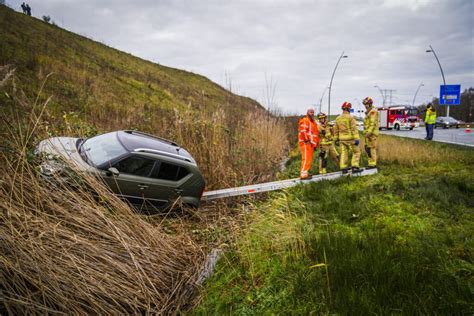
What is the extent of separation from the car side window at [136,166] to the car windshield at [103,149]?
0.16 metres

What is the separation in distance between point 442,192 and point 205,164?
17.1ft

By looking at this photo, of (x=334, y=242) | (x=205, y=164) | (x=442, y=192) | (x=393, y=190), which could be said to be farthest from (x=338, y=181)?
(x=334, y=242)

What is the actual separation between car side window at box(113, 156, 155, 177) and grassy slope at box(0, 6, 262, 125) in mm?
4554

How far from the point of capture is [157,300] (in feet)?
9.48

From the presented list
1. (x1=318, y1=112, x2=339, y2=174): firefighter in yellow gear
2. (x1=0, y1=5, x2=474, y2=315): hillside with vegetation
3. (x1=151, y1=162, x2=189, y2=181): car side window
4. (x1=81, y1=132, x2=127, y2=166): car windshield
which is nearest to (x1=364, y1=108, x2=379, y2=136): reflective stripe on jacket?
(x1=318, y1=112, x2=339, y2=174): firefighter in yellow gear

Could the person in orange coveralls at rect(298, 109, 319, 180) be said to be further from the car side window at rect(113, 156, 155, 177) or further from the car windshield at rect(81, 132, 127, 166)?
the car windshield at rect(81, 132, 127, 166)

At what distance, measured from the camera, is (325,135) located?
8820mm

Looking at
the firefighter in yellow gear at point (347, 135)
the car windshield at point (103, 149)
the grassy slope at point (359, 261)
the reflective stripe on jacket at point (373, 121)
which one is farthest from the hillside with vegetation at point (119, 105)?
the reflective stripe on jacket at point (373, 121)

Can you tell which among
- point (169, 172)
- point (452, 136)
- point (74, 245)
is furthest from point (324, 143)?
point (452, 136)

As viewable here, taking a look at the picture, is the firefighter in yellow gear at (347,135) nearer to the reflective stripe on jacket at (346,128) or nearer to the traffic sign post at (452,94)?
the reflective stripe on jacket at (346,128)

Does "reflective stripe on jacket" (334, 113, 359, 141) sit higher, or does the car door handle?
"reflective stripe on jacket" (334, 113, 359, 141)

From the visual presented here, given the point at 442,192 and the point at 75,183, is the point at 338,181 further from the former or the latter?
the point at 75,183

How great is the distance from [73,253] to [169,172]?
102 inches

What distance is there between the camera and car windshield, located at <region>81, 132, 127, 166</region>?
4707mm
